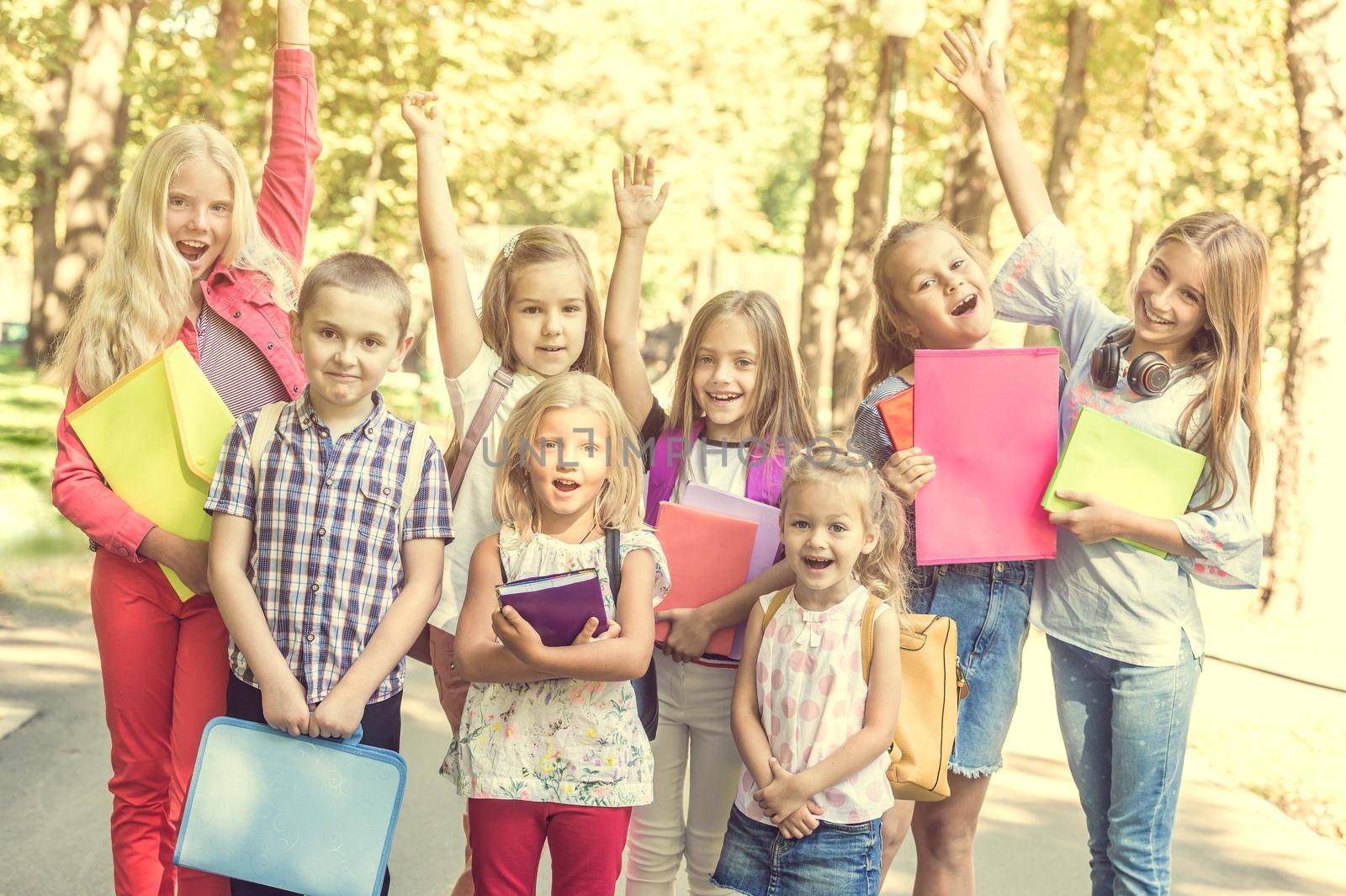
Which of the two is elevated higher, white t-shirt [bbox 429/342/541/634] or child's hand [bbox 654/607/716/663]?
white t-shirt [bbox 429/342/541/634]

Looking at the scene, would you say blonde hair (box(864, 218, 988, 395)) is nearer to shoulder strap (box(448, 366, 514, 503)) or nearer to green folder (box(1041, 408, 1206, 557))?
green folder (box(1041, 408, 1206, 557))

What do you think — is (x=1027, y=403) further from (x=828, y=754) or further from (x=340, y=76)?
(x=340, y=76)

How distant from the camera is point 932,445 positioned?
3127 mm

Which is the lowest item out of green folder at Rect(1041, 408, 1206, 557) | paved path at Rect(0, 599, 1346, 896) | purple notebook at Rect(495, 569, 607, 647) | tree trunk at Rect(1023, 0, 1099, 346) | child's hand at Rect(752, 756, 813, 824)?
paved path at Rect(0, 599, 1346, 896)

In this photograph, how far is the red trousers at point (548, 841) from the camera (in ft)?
9.20

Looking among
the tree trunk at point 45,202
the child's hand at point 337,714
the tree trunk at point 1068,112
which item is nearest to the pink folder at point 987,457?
the child's hand at point 337,714

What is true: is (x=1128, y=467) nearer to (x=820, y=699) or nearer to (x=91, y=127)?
(x=820, y=699)

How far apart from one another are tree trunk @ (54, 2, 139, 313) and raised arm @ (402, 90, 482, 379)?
1061 cm

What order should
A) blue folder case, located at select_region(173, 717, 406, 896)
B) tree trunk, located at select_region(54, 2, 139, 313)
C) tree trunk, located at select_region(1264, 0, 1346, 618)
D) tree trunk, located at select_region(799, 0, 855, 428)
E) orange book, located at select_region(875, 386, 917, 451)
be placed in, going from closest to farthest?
blue folder case, located at select_region(173, 717, 406, 896), orange book, located at select_region(875, 386, 917, 451), tree trunk, located at select_region(1264, 0, 1346, 618), tree trunk, located at select_region(54, 2, 139, 313), tree trunk, located at select_region(799, 0, 855, 428)

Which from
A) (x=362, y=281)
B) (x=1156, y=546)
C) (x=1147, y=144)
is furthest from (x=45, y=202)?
(x=1156, y=546)

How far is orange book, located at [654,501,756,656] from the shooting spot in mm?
3098

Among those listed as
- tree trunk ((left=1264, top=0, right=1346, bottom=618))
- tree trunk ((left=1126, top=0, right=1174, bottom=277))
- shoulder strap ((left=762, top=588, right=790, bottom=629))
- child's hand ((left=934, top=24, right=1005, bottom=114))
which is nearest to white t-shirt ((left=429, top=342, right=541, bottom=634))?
shoulder strap ((left=762, top=588, right=790, bottom=629))

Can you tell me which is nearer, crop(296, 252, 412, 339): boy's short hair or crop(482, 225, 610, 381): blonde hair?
crop(296, 252, 412, 339): boy's short hair

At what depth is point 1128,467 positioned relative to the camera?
2971 mm
